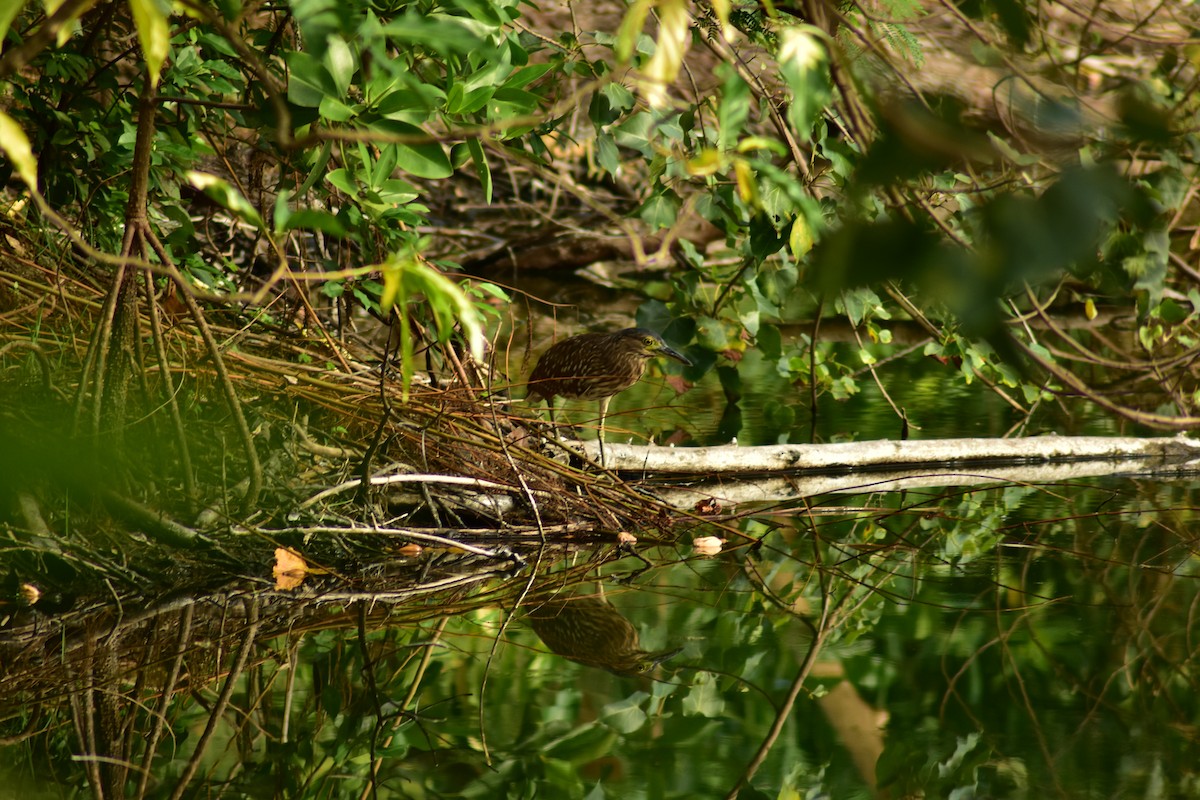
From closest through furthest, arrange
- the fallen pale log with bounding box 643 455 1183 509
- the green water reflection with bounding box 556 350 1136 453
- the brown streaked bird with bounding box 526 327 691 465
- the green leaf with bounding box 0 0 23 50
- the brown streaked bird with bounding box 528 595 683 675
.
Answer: the green leaf with bounding box 0 0 23 50 → the brown streaked bird with bounding box 528 595 683 675 → the fallen pale log with bounding box 643 455 1183 509 → the brown streaked bird with bounding box 526 327 691 465 → the green water reflection with bounding box 556 350 1136 453

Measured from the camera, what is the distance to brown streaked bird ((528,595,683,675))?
1.72 metres

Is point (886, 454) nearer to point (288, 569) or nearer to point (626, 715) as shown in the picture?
point (288, 569)

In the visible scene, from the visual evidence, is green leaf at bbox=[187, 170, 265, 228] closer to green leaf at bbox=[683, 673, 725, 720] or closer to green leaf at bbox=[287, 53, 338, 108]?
green leaf at bbox=[287, 53, 338, 108]

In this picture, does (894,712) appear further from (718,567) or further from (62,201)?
(62,201)

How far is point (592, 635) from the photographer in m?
1.85

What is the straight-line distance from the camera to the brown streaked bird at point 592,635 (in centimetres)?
172

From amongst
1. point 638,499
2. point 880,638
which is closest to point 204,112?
point 638,499

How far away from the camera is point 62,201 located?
8.18 ft

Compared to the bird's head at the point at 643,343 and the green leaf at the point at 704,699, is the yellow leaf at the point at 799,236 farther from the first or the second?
the bird's head at the point at 643,343

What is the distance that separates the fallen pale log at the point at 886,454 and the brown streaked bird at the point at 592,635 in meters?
0.83

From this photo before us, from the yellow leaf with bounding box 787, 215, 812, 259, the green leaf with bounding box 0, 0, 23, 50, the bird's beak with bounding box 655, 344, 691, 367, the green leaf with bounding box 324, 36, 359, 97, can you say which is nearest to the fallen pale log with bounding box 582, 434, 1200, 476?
the bird's beak with bounding box 655, 344, 691, 367

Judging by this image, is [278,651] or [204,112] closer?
[278,651]

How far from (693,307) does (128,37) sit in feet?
5.72

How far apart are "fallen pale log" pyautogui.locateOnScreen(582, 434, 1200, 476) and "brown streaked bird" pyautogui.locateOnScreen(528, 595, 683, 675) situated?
834 millimetres
